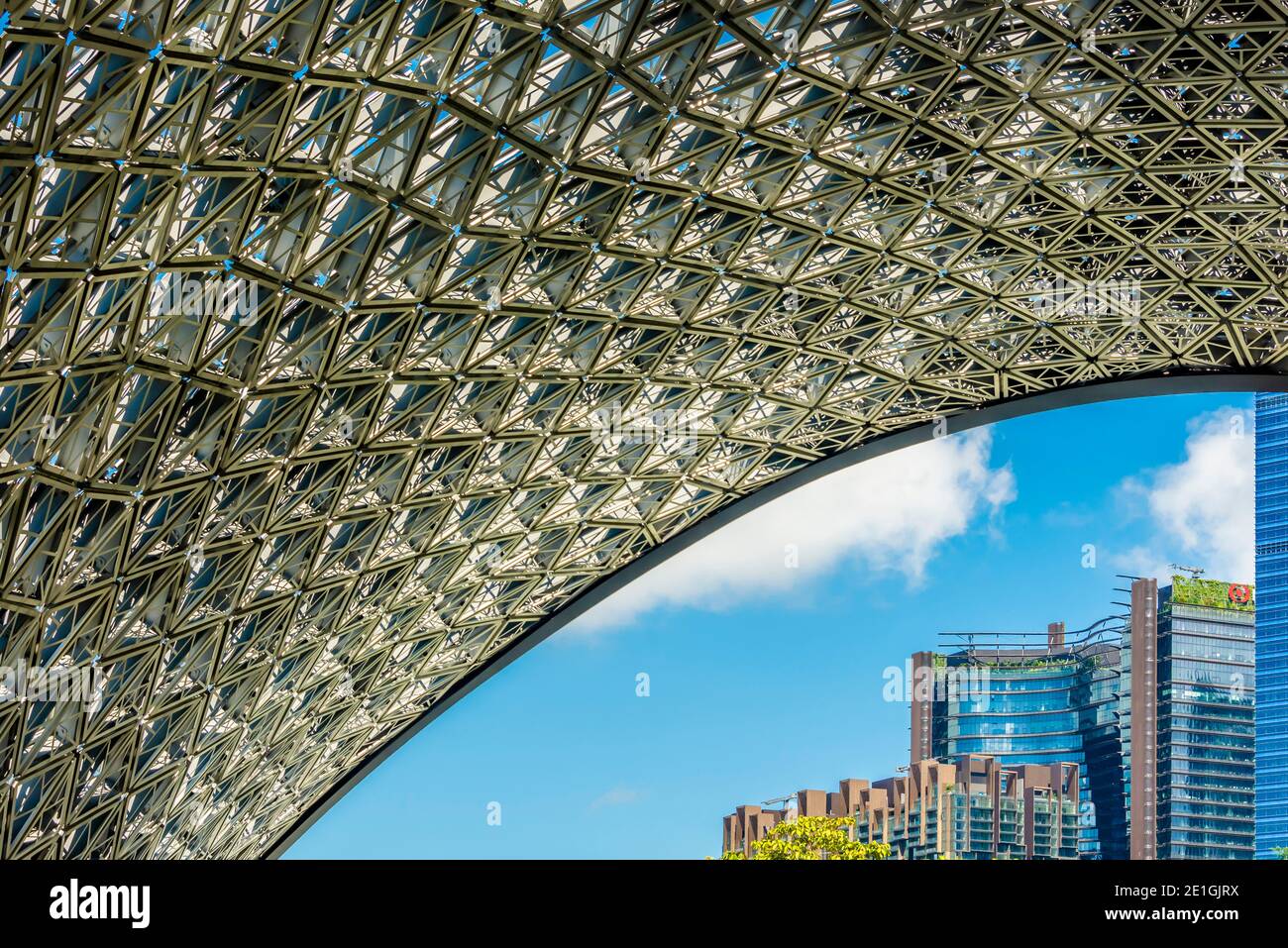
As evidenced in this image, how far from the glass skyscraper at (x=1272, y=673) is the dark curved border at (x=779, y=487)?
106m

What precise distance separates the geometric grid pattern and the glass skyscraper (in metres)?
108

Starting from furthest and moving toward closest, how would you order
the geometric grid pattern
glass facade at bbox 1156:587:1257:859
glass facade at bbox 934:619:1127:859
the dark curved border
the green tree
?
glass facade at bbox 934:619:1127:859
glass facade at bbox 1156:587:1257:859
the green tree
the dark curved border
the geometric grid pattern

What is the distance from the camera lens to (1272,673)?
477 feet

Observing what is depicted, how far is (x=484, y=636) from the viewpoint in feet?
208

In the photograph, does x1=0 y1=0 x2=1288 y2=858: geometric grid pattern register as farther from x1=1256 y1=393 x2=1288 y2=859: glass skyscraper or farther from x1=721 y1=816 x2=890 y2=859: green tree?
x1=1256 y1=393 x2=1288 y2=859: glass skyscraper

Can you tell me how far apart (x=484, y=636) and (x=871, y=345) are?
87.3 ft

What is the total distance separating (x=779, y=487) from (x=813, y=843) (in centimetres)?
1707

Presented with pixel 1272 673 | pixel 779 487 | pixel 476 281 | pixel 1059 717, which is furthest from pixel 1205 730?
pixel 476 281

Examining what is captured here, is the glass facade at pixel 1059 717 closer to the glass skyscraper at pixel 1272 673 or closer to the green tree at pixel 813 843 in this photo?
the glass skyscraper at pixel 1272 673

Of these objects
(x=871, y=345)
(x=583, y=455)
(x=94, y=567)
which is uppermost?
(x=871, y=345)

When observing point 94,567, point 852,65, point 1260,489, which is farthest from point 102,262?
point 1260,489

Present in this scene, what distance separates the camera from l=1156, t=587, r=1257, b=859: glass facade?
149625 millimetres

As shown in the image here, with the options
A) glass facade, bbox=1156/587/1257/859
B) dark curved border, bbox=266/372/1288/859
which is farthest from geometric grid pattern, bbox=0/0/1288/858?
glass facade, bbox=1156/587/1257/859

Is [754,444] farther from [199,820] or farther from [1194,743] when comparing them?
[1194,743]
